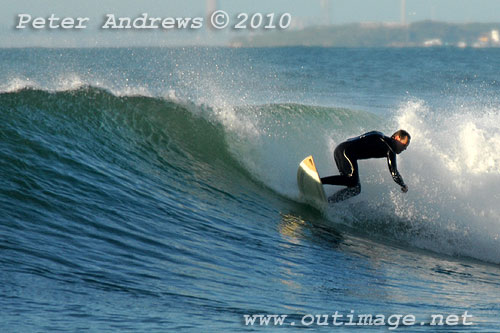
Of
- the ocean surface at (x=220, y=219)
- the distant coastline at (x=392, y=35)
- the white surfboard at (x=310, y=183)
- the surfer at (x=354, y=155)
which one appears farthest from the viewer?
the distant coastline at (x=392, y=35)

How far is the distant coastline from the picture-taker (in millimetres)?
87938

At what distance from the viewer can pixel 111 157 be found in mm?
10969

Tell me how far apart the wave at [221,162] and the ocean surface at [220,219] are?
3 centimetres

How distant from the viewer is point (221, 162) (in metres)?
12.2

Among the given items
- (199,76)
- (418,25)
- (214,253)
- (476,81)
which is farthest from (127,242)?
(418,25)

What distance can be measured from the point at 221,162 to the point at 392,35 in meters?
87.7

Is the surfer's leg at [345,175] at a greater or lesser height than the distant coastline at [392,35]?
lesser

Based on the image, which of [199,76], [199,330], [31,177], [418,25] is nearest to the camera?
[199,330]

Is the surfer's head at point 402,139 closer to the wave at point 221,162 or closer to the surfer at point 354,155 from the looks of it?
the surfer at point 354,155

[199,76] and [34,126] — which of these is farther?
[199,76]

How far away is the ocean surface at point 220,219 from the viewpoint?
5883 millimetres

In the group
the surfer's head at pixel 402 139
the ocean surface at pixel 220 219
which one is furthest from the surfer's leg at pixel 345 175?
the surfer's head at pixel 402 139

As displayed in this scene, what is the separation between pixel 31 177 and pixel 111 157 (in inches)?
80.8

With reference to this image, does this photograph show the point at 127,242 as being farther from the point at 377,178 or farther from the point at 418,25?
the point at 418,25
